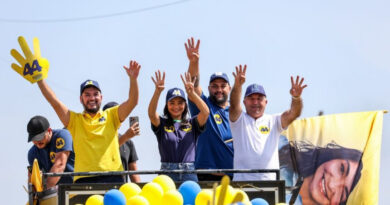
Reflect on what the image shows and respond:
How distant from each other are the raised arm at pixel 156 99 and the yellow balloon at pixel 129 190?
219 cm

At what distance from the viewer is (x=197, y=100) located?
27.5 feet

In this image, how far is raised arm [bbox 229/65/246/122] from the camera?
28.4ft

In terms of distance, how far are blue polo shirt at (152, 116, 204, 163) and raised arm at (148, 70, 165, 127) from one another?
0.31 ft

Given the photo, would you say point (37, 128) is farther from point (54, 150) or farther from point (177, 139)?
point (177, 139)

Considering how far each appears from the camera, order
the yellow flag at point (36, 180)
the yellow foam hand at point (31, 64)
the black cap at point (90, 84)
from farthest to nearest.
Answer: the yellow foam hand at point (31, 64) < the black cap at point (90, 84) < the yellow flag at point (36, 180)

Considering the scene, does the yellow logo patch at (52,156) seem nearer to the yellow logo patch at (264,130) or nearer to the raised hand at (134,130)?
the raised hand at (134,130)

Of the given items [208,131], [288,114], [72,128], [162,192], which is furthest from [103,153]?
[162,192]

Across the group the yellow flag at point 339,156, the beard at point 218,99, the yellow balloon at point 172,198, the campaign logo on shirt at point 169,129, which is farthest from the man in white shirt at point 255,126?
the yellow flag at point 339,156

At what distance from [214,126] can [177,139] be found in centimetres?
60

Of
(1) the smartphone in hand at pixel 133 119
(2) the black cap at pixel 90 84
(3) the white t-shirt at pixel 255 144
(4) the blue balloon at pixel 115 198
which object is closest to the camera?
(4) the blue balloon at pixel 115 198

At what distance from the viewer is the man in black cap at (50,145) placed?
9320mm

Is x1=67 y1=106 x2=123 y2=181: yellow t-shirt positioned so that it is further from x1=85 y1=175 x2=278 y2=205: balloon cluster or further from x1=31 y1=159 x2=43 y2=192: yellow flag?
x1=85 y1=175 x2=278 y2=205: balloon cluster

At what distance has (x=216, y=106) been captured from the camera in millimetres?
9039

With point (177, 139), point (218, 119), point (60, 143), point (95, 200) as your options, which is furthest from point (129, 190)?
point (60, 143)
